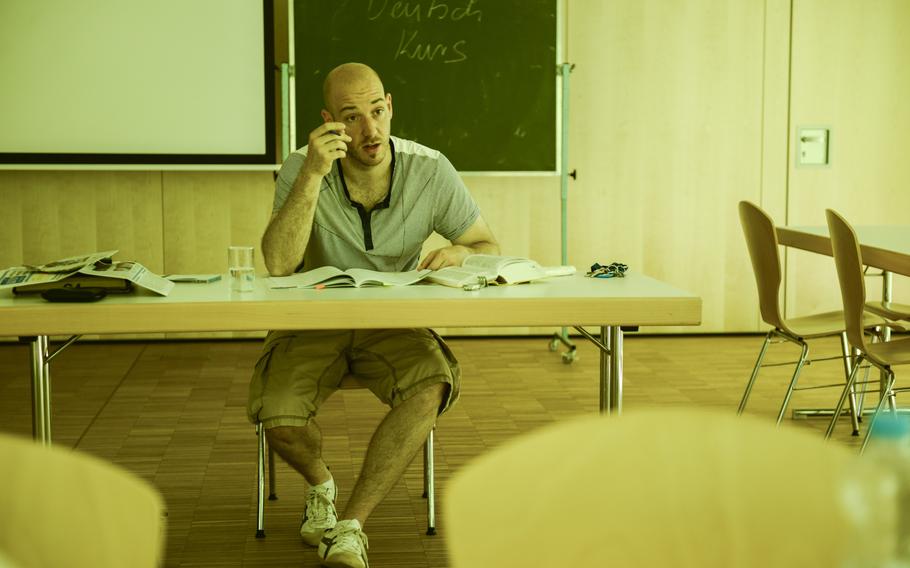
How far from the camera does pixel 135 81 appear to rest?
16.4 ft

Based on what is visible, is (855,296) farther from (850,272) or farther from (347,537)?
(347,537)

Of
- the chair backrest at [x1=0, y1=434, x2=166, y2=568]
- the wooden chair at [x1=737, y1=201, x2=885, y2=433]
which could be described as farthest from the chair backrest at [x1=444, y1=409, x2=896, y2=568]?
the wooden chair at [x1=737, y1=201, x2=885, y2=433]

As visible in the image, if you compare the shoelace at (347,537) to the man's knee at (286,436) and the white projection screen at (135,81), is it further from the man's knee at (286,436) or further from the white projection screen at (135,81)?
the white projection screen at (135,81)

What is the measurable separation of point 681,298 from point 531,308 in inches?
12.7

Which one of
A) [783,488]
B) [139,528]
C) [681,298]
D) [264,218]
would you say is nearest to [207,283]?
[681,298]

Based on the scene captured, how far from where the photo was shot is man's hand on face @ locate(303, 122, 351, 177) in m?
2.51

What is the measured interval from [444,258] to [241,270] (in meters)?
0.53

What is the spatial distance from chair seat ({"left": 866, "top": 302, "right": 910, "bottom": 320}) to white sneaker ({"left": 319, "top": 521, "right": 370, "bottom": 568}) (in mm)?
2017

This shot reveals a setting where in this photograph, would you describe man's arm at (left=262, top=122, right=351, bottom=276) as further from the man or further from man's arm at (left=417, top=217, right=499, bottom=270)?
man's arm at (left=417, top=217, right=499, bottom=270)

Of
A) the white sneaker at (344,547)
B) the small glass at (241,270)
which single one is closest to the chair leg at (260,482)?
the white sneaker at (344,547)

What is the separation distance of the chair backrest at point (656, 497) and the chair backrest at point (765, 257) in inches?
92.6

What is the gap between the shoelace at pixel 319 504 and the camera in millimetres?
2539

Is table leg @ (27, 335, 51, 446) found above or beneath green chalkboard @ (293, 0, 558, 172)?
beneath

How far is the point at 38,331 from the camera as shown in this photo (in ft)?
6.70
